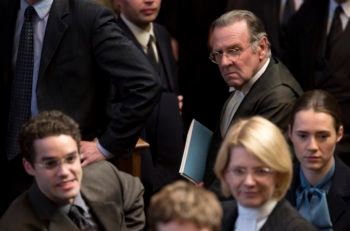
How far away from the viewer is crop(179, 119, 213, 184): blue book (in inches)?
188

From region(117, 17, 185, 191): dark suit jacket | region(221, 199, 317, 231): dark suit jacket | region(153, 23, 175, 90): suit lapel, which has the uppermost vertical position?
region(153, 23, 175, 90): suit lapel

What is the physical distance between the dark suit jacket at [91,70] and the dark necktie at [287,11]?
1.92 m

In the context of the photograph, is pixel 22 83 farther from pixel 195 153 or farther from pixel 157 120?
pixel 157 120

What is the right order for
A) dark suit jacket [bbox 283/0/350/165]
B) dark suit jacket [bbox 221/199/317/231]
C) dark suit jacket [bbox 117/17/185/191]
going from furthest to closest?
dark suit jacket [bbox 283/0/350/165], dark suit jacket [bbox 117/17/185/191], dark suit jacket [bbox 221/199/317/231]

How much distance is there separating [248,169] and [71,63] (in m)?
1.34

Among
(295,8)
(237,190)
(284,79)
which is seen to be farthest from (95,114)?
(295,8)

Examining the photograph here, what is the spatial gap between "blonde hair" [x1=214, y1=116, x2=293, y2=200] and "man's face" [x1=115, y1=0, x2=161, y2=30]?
2.08 m

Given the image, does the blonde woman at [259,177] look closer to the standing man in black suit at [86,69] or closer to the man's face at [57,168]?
the man's face at [57,168]

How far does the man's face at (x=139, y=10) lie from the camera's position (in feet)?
19.2

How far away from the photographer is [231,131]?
390 centimetres

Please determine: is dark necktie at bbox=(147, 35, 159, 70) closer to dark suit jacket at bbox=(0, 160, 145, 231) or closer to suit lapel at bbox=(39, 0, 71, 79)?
suit lapel at bbox=(39, 0, 71, 79)

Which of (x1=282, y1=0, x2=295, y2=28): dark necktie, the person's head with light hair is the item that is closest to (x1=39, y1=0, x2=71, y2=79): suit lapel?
the person's head with light hair

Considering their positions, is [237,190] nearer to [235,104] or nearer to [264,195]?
[264,195]

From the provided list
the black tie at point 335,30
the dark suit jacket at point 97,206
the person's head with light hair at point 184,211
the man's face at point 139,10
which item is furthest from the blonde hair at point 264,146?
the black tie at point 335,30
